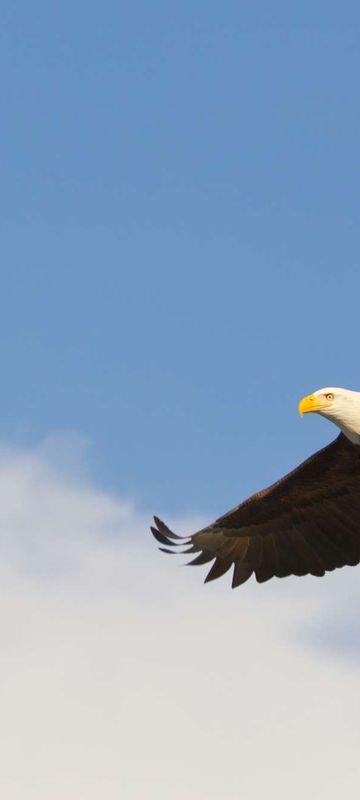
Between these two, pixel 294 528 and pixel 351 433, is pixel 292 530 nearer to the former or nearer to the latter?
pixel 294 528

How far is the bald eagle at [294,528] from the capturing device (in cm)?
1831

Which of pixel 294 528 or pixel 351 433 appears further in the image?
pixel 294 528

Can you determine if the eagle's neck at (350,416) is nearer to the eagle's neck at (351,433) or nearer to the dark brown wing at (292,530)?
the eagle's neck at (351,433)

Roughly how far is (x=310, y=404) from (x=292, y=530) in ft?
8.79

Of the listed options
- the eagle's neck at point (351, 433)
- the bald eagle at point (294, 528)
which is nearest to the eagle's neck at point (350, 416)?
the eagle's neck at point (351, 433)

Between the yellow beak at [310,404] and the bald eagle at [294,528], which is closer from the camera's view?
the yellow beak at [310,404]

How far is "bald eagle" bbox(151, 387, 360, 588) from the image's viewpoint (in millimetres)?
18312

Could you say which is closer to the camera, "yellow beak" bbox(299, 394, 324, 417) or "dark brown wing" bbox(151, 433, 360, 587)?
"yellow beak" bbox(299, 394, 324, 417)

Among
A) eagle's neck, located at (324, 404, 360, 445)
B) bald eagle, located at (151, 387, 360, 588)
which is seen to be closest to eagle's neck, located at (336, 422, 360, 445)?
eagle's neck, located at (324, 404, 360, 445)

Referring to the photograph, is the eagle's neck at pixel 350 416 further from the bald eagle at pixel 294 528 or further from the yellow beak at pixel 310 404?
the bald eagle at pixel 294 528

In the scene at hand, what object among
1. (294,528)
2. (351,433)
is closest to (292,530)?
(294,528)

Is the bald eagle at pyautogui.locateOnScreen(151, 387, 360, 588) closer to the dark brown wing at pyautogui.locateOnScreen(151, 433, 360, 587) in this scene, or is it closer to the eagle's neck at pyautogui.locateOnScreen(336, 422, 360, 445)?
the dark brown wing at pyautogui.locateOnScreen(151, 433, 360, 587)

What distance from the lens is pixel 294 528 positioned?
18.9 metres

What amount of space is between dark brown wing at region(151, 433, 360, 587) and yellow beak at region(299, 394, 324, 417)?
4.82 feet
